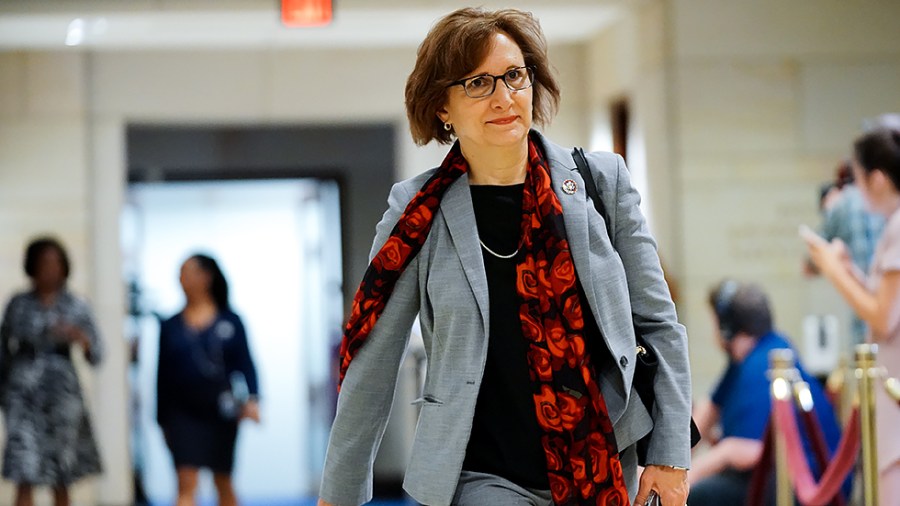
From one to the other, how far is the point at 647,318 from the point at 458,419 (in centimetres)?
44

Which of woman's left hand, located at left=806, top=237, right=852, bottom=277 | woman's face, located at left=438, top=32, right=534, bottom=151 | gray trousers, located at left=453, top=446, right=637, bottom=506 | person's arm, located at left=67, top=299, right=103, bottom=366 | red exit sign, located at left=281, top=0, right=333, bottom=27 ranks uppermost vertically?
red exit sign, located at left=281, top=0, right=333, bottom=27

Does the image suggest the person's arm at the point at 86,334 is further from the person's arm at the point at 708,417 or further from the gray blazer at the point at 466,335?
the gray blazer at the point at 466,335

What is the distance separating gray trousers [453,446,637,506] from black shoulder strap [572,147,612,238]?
0.54 m

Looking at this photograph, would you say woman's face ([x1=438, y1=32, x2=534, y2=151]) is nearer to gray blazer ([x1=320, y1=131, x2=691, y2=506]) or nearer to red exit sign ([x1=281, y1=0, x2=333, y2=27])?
→ gray blazer ([x1=320, y1=131, x2=691, y2=506])

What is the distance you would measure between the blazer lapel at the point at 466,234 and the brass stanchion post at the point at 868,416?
6.99 ft

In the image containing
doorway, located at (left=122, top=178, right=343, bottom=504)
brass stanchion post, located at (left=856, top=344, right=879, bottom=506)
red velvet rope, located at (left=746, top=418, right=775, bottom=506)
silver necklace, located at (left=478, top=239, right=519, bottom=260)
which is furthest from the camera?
doorway, located at (left=122, top=178, right=343, bottom=504)

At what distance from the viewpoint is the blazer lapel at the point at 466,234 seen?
2.65 m

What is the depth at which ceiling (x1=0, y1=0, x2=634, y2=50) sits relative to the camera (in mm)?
8789

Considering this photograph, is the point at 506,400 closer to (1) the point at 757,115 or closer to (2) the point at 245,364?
(2) the point at 245,364

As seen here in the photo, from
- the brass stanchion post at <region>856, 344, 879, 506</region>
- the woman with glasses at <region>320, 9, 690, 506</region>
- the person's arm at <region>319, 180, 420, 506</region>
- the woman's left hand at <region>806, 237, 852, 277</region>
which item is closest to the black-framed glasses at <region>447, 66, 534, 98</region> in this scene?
the woman with glasses at <region>320, 9, 690, 506</region>

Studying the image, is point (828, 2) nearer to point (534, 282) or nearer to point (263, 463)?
point (534, 282)

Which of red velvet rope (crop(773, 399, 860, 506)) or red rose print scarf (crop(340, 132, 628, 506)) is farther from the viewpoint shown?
red velvet rope (crop(773, 399, 860, 506))

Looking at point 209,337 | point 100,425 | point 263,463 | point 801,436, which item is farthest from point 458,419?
point 263,463

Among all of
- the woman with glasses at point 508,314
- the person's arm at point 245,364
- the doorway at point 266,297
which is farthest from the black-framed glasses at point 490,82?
the doorway at point 266,297
